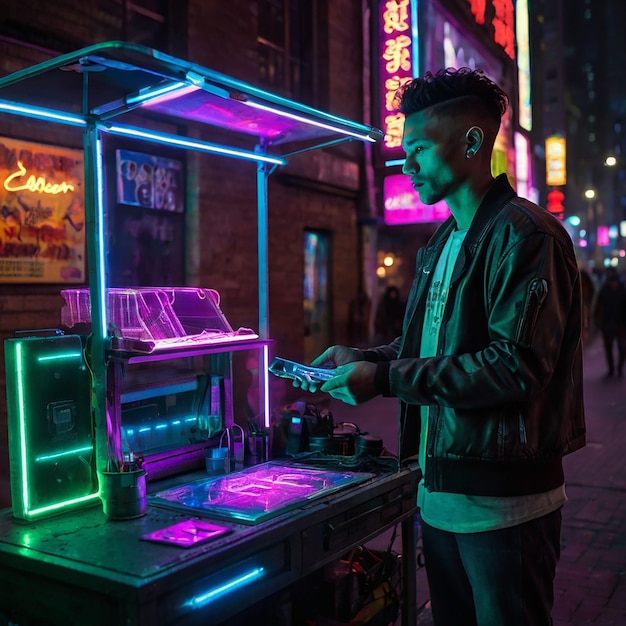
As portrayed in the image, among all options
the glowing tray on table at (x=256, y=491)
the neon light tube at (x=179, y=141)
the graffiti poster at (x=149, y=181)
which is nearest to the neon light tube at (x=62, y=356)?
the glowing tray on table at (x=256, y=491)

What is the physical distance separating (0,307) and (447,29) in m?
10.2

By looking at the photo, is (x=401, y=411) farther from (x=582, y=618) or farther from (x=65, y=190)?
(x=65, y=190)

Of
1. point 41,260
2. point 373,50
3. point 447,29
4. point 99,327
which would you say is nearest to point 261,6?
point 373,50

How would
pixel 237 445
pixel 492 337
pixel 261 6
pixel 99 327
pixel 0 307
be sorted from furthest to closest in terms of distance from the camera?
pixel 261 6
pixel 0 307
pixel 237 445
pixel 99 327
pixel 492 337

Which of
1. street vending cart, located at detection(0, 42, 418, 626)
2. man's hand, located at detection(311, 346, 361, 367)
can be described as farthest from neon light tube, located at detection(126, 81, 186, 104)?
man's hand, located at detection(311, 346, 361, 367)

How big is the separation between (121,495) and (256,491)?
1.87 feet

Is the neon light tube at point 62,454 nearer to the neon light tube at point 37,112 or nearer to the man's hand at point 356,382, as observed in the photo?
the man's hand at point 356,382

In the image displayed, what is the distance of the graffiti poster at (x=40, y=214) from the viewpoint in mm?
6098

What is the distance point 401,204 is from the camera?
1184 centimetres

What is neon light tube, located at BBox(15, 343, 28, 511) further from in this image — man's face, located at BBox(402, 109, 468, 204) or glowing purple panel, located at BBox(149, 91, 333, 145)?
man's face, located at BBox(402, 109, 468, 204)

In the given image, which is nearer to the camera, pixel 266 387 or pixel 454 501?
pixel 454 501

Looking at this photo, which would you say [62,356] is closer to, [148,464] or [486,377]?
[148,464]

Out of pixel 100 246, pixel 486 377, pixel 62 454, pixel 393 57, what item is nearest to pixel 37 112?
pixel 100 246

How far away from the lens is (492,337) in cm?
201
